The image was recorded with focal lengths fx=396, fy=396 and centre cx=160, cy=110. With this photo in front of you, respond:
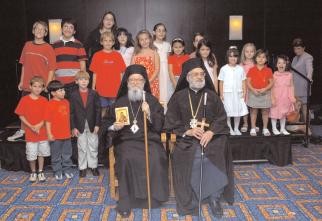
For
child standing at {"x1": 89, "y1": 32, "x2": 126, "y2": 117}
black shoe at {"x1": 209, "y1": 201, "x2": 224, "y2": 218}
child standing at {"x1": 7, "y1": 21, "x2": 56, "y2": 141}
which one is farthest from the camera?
child standing at {"x1": 89, "y1": 32, "x2": 126, "y2": 117}

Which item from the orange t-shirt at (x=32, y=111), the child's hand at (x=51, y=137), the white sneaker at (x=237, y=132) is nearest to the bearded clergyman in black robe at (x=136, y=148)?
the child's hand at (x=51, y=137)

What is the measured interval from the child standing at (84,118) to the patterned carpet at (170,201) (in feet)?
1.11

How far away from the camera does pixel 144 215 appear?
13.8 ft

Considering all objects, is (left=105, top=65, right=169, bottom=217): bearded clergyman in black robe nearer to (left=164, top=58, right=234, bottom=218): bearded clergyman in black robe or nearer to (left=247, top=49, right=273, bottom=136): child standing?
(left=164, top=58, right=234, bottom=218): bearded clergyman in black robe

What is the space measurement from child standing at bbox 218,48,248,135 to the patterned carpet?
875 mm

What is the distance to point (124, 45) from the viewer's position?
20.5ft

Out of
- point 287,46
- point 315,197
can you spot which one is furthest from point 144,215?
point 287,46

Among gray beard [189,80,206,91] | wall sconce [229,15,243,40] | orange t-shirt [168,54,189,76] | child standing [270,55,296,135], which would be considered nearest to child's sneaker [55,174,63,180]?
gray beard [189,80,206,91]

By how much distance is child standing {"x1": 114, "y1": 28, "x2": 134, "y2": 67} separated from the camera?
20.2 ft

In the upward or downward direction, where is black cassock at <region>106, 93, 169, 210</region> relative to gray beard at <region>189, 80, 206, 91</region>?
downward

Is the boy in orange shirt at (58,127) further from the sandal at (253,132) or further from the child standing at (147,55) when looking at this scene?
the sandal at (253,132)

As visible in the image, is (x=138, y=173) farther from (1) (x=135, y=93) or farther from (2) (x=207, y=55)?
(2) (x=207, y=55)

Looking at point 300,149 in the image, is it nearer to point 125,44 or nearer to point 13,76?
point 125,44

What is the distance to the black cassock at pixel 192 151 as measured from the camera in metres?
4.32
